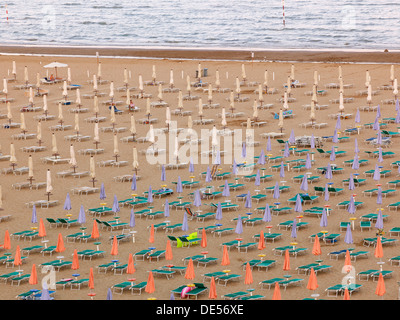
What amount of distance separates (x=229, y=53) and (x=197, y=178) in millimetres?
30820

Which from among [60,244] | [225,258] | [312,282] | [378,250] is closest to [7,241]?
[60,244]

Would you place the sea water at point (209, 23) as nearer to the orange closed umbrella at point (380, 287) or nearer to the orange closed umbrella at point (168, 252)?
the orange closed umbrella at point (168, 252)

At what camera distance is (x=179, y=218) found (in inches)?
1162

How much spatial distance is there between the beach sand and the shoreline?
2741 millimetres

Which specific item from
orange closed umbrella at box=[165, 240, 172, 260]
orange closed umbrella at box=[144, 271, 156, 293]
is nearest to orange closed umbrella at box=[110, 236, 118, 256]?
orange closed umbrella at box=[165, 240, 172, 260]

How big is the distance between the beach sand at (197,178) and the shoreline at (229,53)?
2.74 m

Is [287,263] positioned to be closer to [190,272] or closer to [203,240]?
[190,272]

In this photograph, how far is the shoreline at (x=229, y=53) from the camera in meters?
57.7

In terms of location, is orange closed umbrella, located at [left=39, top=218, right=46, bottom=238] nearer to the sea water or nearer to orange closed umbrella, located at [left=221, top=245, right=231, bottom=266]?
orange closed umbrella, located at [left=221, top=245, right=231, bottom=266]

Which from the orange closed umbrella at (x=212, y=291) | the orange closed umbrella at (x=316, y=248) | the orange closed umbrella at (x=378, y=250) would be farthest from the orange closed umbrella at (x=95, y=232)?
the orange closed umbrella at (x=378, y=250)

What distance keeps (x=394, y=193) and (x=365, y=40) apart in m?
44.5

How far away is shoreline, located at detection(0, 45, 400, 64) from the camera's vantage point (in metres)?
57.7

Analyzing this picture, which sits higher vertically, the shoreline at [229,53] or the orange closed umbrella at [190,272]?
the shoreline at [229,53]

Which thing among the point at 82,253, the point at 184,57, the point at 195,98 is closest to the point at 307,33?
the point at 184,57
